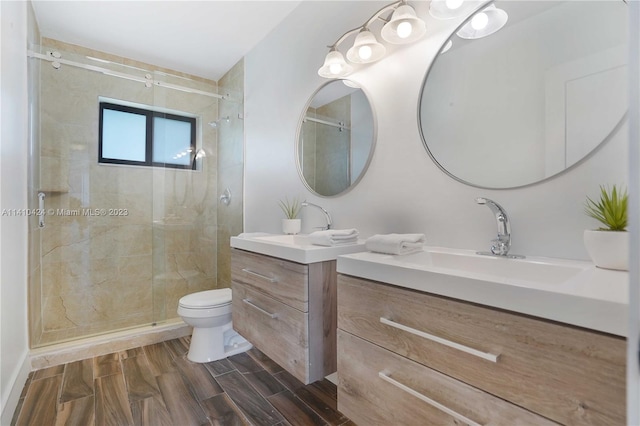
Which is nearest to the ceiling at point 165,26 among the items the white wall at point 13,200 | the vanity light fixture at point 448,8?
the white wall at point 13,200

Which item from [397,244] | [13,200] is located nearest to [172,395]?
[13,200]

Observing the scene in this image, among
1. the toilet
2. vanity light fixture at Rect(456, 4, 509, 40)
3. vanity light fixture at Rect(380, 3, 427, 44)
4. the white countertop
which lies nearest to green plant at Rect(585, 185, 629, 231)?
the white countertop

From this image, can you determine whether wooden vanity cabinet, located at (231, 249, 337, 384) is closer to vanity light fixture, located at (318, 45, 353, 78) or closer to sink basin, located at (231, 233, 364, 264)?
sink basin, located at (231, 233, 364, 264)

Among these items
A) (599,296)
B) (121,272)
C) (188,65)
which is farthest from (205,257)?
(599,296)

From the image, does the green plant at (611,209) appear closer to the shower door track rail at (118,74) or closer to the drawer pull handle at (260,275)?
the drawer pull handle at (260,275)

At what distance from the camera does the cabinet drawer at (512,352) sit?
22.0 inches

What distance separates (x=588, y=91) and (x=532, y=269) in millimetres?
590

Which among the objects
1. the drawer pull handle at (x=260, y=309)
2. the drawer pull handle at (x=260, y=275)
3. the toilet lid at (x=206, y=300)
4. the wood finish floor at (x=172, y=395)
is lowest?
the wood finish floor at (x=172, y=395)

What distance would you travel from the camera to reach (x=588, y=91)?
947mm

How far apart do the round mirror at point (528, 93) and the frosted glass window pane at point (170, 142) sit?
2.30m

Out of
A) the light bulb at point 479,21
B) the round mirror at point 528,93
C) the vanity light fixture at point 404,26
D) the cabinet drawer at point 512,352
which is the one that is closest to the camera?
the cabinet drawer at point 512,352

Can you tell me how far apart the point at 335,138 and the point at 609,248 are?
135 centimetres

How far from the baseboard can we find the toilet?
33.3 inches

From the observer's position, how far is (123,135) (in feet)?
8.91
